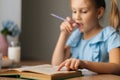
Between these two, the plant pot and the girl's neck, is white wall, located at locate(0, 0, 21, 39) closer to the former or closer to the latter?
the plant pot

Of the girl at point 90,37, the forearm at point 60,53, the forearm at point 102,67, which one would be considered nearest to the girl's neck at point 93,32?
the girl at point 90,37

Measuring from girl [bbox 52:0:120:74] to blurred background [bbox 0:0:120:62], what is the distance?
66cm

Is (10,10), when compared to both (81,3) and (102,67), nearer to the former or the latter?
(81,3)

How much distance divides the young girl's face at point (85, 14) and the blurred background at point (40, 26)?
0.73 metres

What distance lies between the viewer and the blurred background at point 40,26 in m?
2.00

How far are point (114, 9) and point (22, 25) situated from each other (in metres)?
0.88

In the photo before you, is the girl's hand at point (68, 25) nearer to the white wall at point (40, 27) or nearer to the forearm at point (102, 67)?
the forearm at point (102, 67)

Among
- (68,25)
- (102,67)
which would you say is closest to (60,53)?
(68,25)

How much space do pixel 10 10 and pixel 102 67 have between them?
1.05 metres

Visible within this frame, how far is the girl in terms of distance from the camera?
1.18 m

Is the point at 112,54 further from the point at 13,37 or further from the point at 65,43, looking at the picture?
the point at 13,37

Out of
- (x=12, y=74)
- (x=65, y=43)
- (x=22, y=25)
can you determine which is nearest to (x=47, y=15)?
(x=22, y=25)

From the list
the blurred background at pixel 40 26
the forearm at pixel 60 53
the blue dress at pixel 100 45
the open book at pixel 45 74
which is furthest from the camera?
the blurred background at pixel 40 26

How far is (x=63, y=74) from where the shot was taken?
2.75 ft
